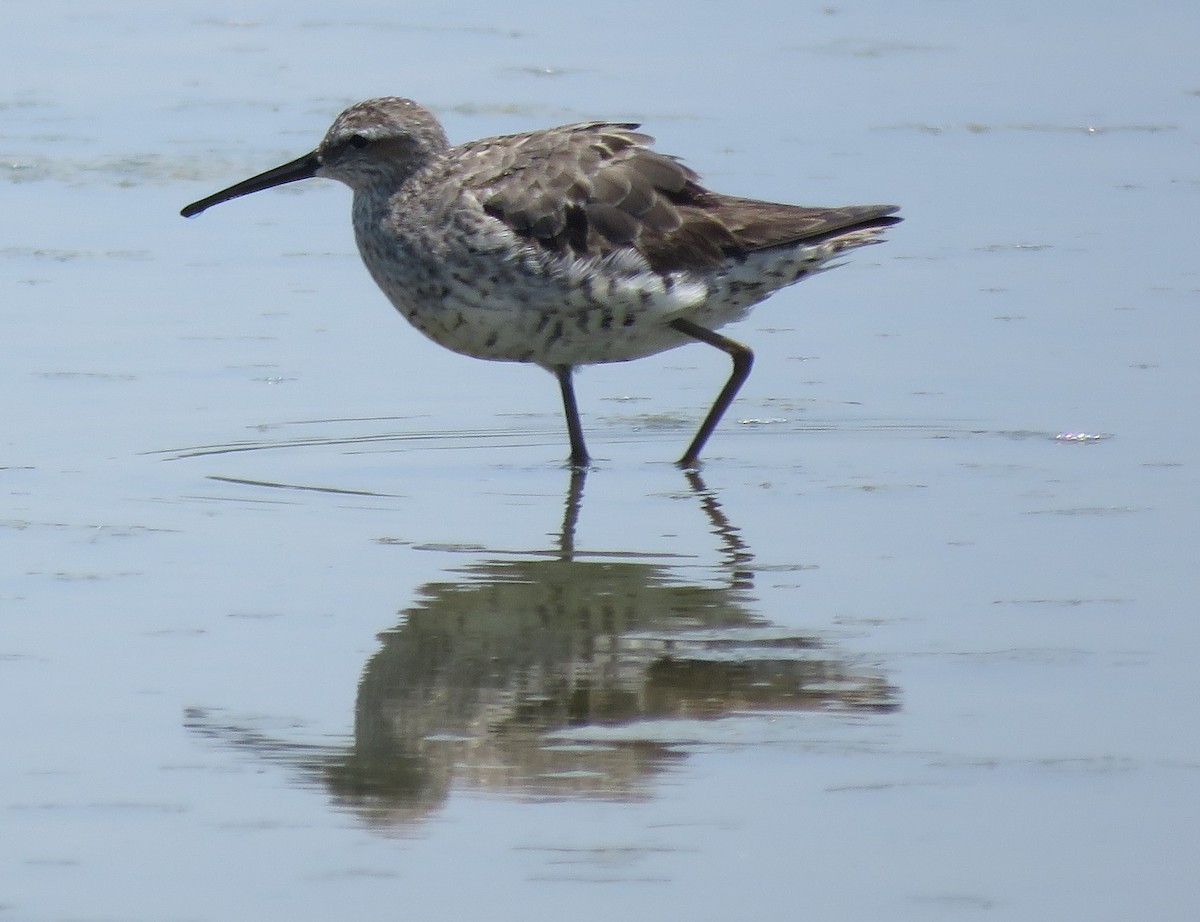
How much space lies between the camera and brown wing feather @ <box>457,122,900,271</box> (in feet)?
25.9

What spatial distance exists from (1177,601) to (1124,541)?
59cm

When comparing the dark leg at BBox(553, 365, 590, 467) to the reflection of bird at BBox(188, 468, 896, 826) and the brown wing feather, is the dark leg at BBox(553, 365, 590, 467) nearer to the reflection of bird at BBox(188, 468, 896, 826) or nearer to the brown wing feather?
the brown wing feather

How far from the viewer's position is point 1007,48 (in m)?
14.2

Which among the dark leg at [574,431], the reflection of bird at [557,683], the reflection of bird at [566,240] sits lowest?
the reflection of bird at [557,683]

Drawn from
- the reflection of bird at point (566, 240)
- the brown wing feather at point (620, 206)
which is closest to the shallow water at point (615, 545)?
the reflection of bird at point (566, 240)

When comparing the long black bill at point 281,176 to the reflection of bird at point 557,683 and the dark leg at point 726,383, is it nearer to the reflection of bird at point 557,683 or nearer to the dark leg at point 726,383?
the dark leg at point 726,383

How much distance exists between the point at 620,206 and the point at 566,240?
0.94ft

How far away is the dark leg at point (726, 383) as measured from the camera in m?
7.98

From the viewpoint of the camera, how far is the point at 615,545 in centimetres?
682

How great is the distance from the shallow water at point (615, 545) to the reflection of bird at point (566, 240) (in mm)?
408

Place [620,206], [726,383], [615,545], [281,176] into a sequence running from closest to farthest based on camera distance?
1. [615,545]
2. [620,206]
3. [726,383]
4. [281,176]

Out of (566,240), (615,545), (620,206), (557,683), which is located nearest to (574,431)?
(566,240)

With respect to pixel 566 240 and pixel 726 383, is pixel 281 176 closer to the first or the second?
pixel 566 240

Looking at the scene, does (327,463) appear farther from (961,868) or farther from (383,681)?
(961,868)
